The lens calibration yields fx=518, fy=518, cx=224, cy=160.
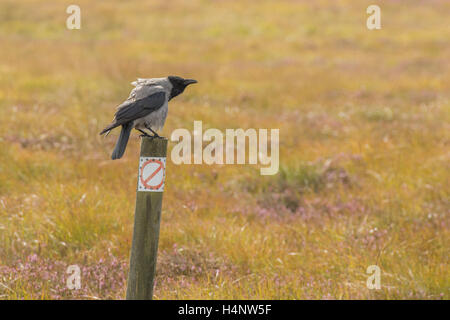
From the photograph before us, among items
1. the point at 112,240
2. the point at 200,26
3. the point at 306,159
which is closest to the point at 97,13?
the point at 200,26

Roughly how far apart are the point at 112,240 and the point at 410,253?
119 inches

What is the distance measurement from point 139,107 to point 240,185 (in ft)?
10.9

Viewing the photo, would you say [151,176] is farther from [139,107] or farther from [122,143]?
[139,107]

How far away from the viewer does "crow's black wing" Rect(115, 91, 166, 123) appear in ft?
14.3

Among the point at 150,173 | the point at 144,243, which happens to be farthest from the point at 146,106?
the point at 144,243

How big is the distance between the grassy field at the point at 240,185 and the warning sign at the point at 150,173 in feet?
3.73

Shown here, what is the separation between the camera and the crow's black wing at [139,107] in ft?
14.3

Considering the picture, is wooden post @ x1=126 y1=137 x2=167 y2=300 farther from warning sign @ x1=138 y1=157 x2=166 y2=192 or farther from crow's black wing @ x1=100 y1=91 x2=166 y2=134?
crow's black wing @ x1=100 y1=91 x2=166 y2=134

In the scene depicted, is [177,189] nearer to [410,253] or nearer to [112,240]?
[112,240]

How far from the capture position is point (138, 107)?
14.6ft

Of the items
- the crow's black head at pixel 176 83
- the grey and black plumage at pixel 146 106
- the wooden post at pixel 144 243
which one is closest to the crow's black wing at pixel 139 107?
the grey and black plumage at pixel 146 106

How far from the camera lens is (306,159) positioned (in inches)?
336

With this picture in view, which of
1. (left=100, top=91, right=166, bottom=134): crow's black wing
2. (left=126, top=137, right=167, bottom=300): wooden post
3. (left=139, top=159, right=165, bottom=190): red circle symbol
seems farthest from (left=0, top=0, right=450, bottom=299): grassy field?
(left=100, top=91, right=166, bottom=134): crow's black wing

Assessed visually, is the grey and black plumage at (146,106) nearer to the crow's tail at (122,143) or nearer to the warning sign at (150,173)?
the crow's tail at (122,143)
